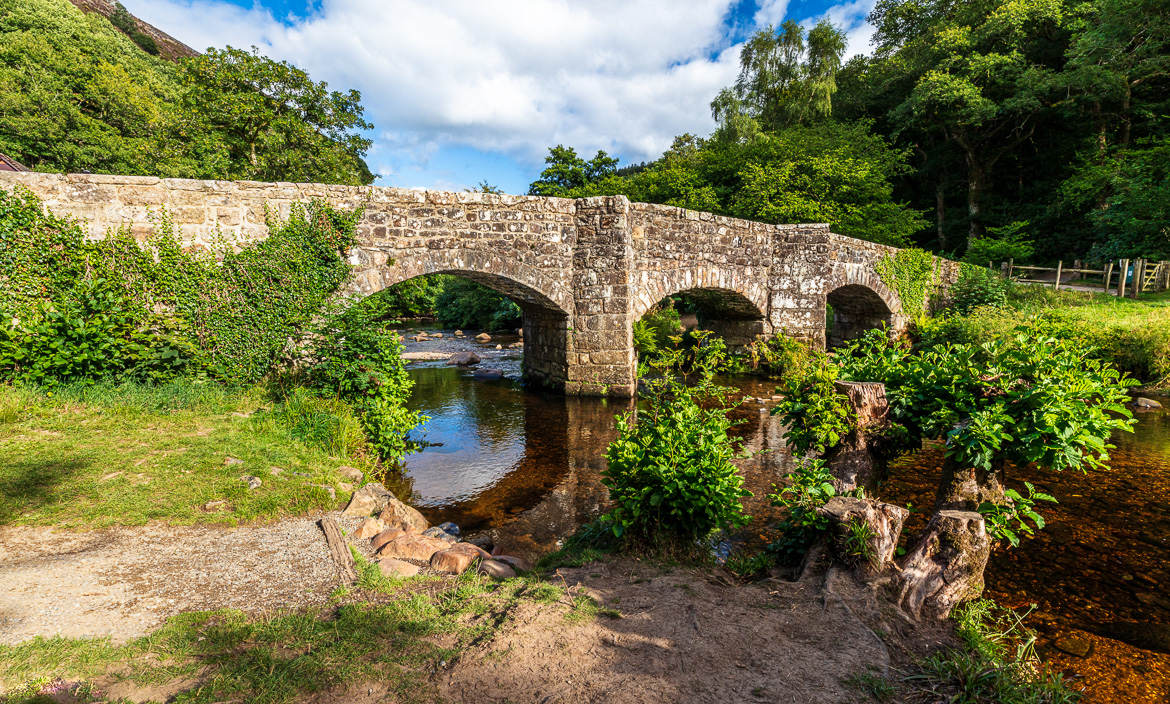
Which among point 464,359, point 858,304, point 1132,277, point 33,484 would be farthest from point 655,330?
point 1132,277

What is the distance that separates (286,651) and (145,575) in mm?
1309

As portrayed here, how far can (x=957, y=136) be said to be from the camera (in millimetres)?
23672

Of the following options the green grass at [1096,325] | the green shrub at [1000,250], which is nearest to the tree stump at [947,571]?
the green grass at [1096,325]

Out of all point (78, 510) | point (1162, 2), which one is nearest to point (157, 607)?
point (78, 510)

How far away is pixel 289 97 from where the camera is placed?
1747 cm

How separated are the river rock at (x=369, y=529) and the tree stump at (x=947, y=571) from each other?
11.4ft

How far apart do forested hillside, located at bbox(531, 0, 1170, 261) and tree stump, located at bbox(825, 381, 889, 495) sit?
1423 cm

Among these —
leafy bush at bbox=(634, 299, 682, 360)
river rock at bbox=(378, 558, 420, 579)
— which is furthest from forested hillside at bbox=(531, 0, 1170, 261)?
river rock at bbox=(378, 558, 420, 579)

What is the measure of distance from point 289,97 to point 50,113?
461 inches

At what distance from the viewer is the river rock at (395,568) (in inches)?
119

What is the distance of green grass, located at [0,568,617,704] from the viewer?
6.17ft

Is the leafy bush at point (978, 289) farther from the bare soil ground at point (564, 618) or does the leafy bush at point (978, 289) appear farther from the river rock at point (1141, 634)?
the bare soil ground at point (564, 618)

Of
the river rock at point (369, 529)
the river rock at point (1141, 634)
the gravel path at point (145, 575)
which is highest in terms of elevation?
the gravel path at point (145, 575)

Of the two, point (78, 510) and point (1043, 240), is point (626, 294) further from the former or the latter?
point (1043, 240)
